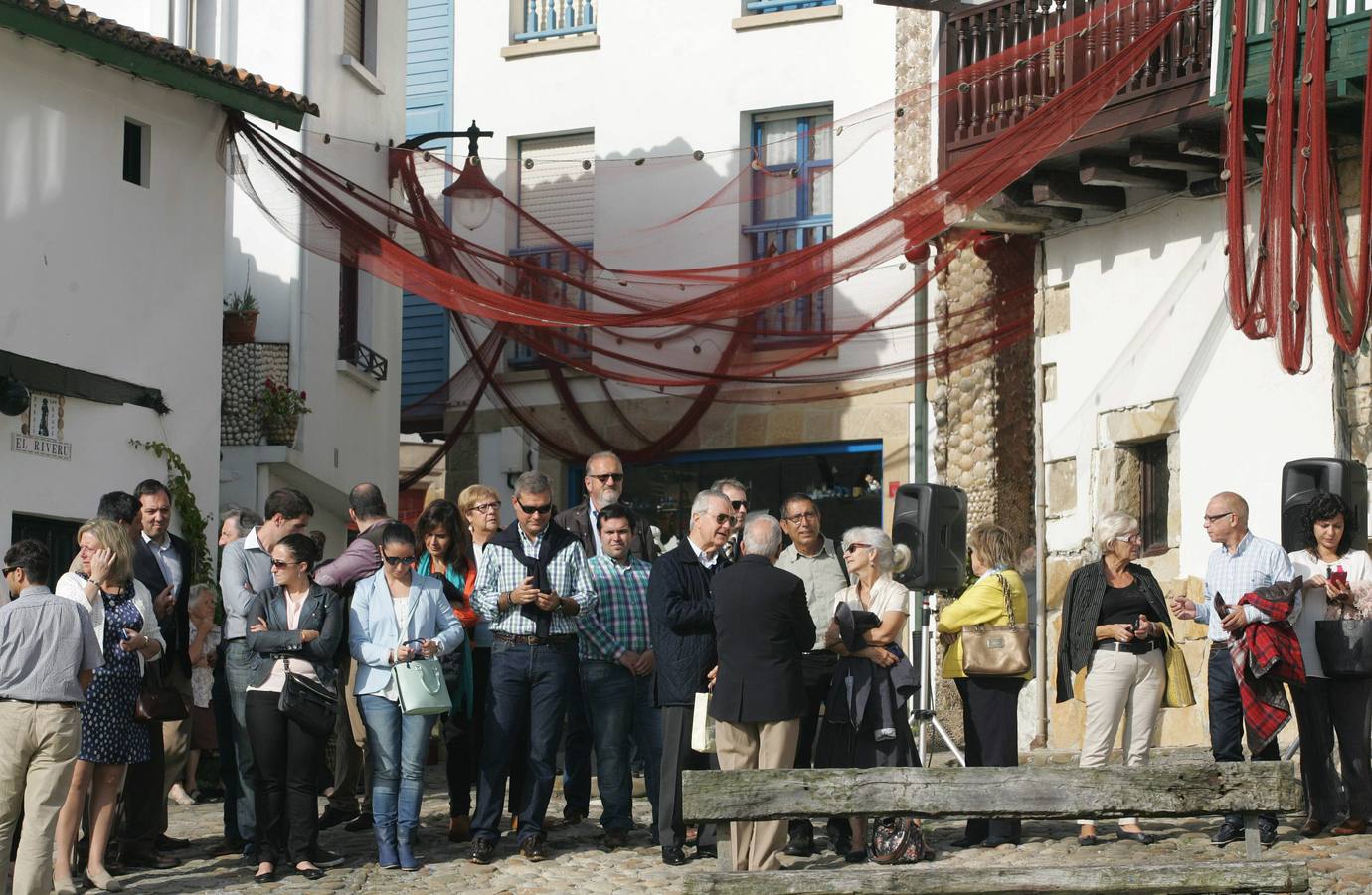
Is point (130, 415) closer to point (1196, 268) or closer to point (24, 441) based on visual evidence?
point (24, 441)

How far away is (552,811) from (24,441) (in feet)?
14.5

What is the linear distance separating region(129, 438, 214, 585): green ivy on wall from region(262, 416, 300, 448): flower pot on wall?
83.0 inches

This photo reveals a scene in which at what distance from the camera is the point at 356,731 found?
10625 mm

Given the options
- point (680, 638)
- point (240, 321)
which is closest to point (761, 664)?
point (680, 638)

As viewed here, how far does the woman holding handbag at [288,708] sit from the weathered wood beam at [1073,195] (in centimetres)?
711

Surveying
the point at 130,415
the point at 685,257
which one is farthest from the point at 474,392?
the point at 130,415

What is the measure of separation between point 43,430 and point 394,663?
196 inches

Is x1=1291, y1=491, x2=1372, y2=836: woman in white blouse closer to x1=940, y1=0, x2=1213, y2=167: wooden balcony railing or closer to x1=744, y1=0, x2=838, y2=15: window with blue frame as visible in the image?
→ x1=940, y1=0, x2=1213, y2=167: wooden balcony railing

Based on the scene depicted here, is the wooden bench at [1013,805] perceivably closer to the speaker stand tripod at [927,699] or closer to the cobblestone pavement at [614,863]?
the cobblestone pavement at [614,863]

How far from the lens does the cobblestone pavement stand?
9000 millimetres

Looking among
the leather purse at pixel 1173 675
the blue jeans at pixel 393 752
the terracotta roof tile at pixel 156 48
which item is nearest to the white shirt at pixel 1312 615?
the leather purse at pixel 1173 675

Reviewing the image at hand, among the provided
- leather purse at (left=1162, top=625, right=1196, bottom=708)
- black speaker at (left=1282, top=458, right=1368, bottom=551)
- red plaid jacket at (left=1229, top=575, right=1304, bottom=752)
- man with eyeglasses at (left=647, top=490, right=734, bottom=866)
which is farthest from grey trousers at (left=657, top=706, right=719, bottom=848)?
black speaker at (left=1282, top=458, right=1368, bottom=551)

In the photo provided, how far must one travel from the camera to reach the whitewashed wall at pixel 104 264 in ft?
44.0

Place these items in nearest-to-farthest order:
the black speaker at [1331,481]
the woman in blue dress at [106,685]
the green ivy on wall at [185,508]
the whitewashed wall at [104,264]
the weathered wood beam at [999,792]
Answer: the weathered wood beam at [999,792] → the woman in blue dress at [106,685] → the black speaker at [1331,481] → the whitewashed wall at [104,264] → the green ivy on wall at [185,508]
